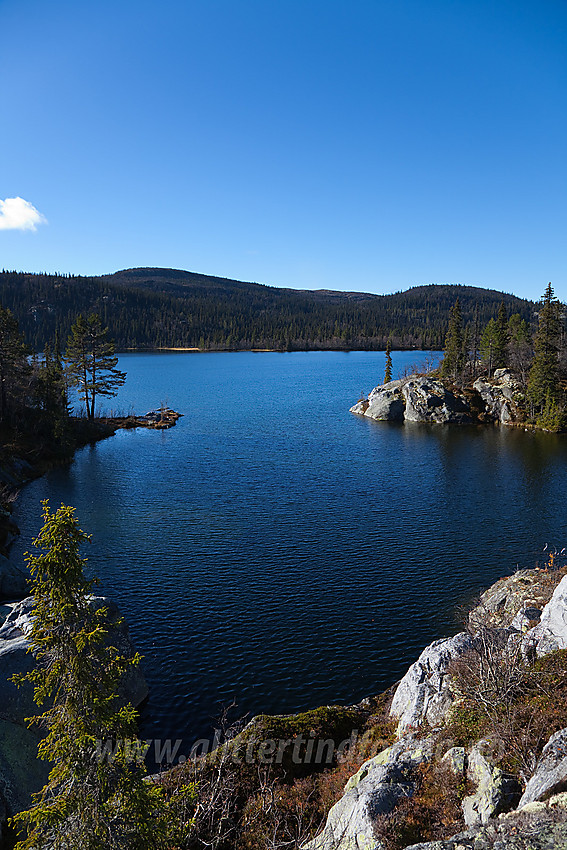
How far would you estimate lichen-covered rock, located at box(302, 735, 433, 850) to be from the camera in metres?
12.9

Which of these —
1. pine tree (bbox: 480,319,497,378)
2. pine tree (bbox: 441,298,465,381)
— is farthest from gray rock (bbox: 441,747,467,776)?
pine tree (bbox: 441,298,465,381)

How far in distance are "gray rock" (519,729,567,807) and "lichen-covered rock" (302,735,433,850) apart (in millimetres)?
3602

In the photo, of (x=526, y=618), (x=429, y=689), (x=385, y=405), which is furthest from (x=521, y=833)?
(x=385, y=405)

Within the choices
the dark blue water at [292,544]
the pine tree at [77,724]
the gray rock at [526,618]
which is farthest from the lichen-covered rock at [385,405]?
the pine tree at [77,724]

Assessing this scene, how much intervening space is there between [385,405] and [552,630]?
85.0 m

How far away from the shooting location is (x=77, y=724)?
11719 mm

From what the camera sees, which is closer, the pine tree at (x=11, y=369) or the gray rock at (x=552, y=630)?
the gray rock at (x=552, y=630)

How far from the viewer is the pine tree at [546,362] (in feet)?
291

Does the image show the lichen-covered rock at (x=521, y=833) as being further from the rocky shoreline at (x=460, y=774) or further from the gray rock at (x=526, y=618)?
Result: the gray rock at (x=526, y=618)

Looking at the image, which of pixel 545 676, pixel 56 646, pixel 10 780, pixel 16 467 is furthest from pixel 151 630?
pixel 16 467

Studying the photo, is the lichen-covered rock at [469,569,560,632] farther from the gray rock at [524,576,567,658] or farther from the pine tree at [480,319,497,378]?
the pine tree at [480,319,497,378]

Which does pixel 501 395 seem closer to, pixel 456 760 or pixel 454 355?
pixel 454 355

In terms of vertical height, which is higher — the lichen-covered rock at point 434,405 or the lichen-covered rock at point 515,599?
the lichen-covered rock at point 434,405

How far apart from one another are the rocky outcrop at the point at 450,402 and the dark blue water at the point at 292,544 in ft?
49.8
